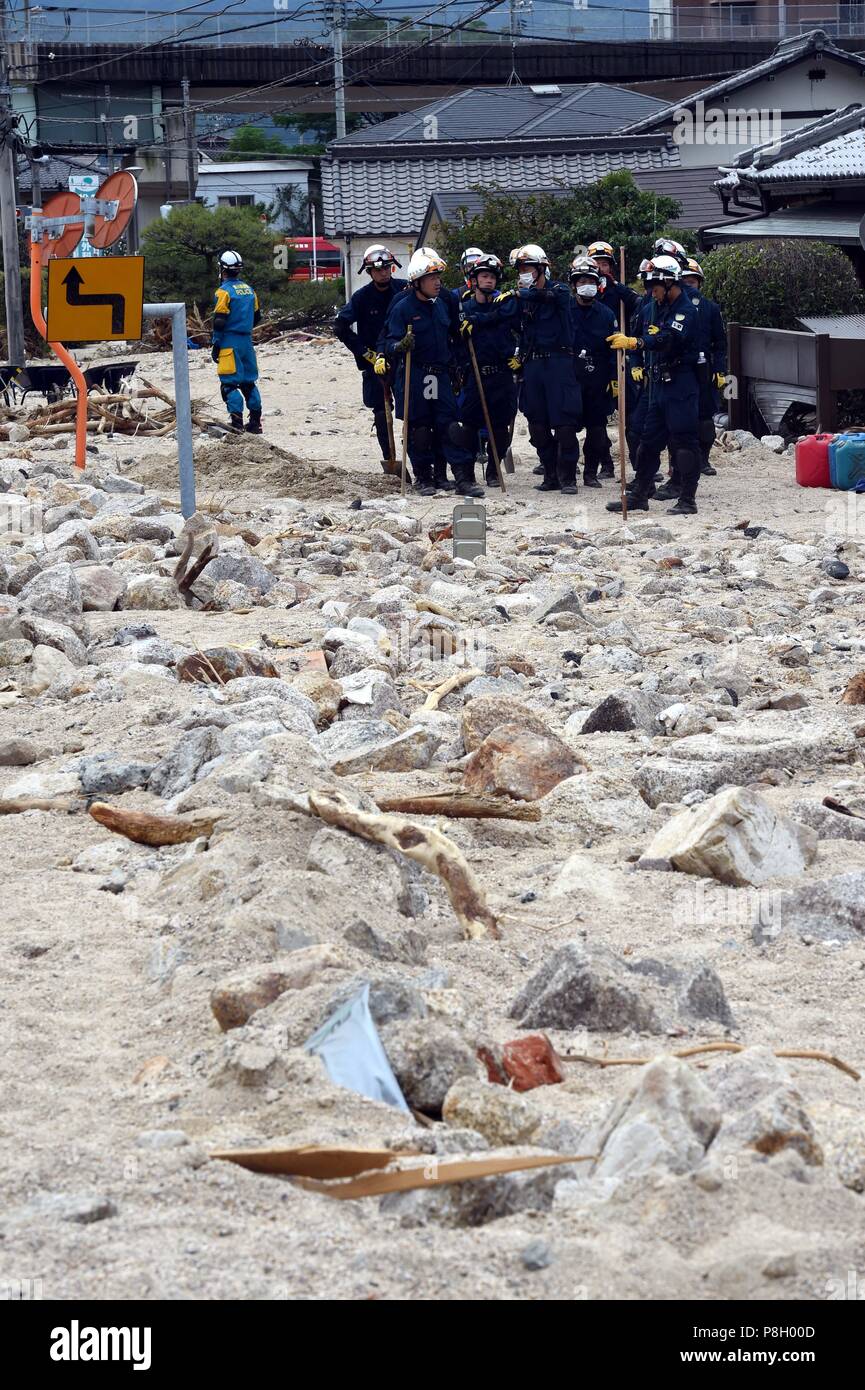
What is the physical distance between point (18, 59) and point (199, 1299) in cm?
5491

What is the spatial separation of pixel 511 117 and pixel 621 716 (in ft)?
122

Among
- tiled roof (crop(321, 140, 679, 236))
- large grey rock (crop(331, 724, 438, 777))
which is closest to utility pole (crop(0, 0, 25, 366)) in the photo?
tiled roof (crop(321, 140, 679, 236))

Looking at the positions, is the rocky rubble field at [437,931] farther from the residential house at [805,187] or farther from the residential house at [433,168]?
the residential house at [433,168]

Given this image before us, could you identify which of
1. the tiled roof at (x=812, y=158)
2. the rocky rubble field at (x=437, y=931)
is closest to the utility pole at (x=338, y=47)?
the tiled roof at (x=812, y=158)

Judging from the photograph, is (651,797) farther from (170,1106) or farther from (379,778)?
(170,1106)

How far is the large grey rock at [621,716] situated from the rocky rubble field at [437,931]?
0.04ft

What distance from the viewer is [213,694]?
19.8ft

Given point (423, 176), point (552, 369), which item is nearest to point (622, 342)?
point (552, 369)

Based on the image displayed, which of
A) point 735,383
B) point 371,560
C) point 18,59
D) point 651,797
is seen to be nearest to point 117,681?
point 651,797

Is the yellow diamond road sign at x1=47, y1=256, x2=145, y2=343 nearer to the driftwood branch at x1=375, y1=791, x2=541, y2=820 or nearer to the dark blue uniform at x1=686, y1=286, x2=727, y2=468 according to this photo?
the dark blue uniform at x1=686, y1=286, x2=727, y2=468

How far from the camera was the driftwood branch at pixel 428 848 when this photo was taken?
392 cm

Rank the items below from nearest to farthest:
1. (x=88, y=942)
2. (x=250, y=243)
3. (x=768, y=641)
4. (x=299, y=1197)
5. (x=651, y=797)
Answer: (x=299, y=1197) → (x=88, y=942) → (x=651, y=797) → (x=768, y=641) → (x=250, y=243)

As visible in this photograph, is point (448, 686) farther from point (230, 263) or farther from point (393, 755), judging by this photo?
point (230, 263)

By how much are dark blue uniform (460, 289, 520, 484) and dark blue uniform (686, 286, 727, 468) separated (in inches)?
54.4
